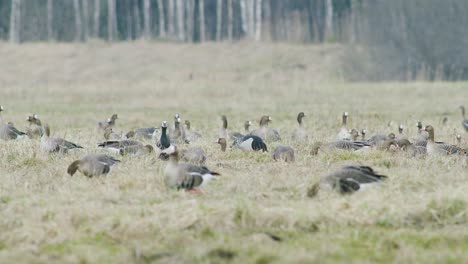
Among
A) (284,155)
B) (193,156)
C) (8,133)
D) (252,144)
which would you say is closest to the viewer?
(193,156)

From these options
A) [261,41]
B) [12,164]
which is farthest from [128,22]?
[12,164]

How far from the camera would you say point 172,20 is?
64438 millimetres

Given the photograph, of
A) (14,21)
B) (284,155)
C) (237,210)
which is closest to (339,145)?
(284,155)

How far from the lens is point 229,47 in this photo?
52000 mm

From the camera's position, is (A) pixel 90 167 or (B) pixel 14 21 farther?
(B) pixel 14 21

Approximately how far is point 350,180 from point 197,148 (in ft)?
12.6

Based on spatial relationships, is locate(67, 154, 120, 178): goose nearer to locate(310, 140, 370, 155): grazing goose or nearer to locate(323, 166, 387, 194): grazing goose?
locate(323, 166, 387, 194): grazing goose

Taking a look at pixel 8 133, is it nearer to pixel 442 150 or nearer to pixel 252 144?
pixel 252 144

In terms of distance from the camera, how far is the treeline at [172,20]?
2384 inches

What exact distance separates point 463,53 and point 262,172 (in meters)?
35.2

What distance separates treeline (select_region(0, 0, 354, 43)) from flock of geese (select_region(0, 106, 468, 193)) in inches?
1447

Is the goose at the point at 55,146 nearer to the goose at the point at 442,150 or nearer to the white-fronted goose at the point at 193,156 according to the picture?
the white-fronted goose at the point at 193,156

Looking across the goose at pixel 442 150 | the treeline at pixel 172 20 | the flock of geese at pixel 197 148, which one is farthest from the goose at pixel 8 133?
the treeline at pixel 172 20

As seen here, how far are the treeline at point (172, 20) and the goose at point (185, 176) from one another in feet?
145
